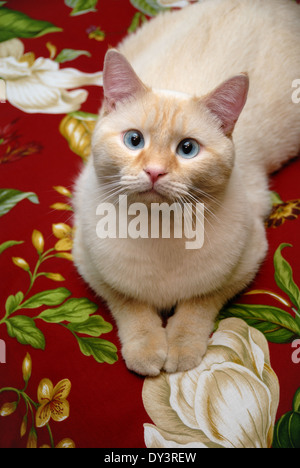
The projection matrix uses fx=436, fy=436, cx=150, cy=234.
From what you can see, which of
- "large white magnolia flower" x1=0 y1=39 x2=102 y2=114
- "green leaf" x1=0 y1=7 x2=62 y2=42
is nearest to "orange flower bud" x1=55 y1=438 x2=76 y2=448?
"large white magnolia flower" x1=0 y1=39 x2=102 y2=114

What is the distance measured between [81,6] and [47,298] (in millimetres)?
1153

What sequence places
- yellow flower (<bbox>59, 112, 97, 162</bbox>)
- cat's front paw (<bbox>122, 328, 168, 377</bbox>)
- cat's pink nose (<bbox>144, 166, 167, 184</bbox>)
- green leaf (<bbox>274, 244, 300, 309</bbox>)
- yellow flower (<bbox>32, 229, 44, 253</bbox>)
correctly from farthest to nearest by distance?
1. yellow flower (<bbox>59, 112, 97, 162</bbox>)
2. yellow flower (<bbox>32, 229, 44, 253</bbox>)
3. green leaf (<bbox>274, 244, 300, 309</bbox>)
4. cat's front paw (<bbox>122, 328, 168, 377</bbox>)
5. cat's pink nose (<bbox>144, 166, 167, 184</bbox>)

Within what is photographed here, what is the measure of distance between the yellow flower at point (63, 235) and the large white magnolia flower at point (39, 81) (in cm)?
42

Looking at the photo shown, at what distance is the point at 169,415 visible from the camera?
0.86 m

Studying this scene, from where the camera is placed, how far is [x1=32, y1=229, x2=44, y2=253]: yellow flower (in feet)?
3.65

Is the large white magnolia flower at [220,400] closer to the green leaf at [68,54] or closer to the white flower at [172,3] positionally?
the green leaf at [68,54]

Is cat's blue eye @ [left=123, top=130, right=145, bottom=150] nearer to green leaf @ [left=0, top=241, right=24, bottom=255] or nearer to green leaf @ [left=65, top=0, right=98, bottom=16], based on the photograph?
green leaf @ [left=0, top=241, right=24, bottom=255]

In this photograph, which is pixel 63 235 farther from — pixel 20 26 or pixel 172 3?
pixel 172 3

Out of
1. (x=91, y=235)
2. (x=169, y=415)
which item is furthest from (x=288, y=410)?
(x=91, y=235)

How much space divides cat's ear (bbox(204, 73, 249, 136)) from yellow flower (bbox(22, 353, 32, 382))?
631mm

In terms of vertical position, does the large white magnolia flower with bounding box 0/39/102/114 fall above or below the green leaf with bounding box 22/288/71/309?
above

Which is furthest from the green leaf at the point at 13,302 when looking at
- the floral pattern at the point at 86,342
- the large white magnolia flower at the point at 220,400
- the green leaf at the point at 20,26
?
the green leaf at the point at 20,26
